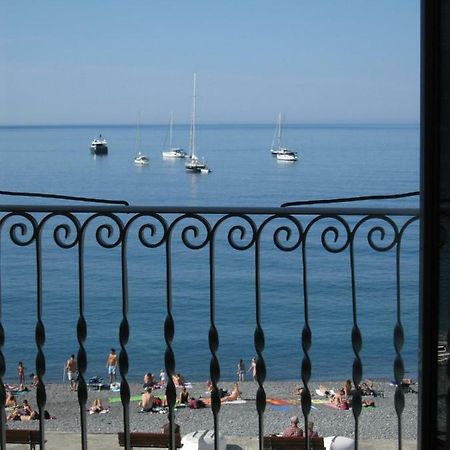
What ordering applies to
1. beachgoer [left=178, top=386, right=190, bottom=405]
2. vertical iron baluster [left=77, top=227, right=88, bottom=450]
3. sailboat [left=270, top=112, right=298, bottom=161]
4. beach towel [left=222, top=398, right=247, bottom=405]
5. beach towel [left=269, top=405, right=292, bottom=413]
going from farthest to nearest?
sailboat [left=270, top=112, right=298, bottom=161]
beach towel [left=269, top=405, right=292, bottom=413]
beach towel [left=222, top=398, right=247, bottom=405]
beachgoer [left=178, top=386, right=190, bottom=405]
vertical iron baluster [left=77, top=227, right=88, bottom=450]

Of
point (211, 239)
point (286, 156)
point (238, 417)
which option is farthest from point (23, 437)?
point (286, 156)

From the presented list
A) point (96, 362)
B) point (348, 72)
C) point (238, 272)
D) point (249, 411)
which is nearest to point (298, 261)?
point (238, 272)

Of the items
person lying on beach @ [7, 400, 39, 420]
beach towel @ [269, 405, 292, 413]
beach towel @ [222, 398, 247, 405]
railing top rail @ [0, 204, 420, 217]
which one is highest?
railing top rail @ [0, 204, 420, 217]

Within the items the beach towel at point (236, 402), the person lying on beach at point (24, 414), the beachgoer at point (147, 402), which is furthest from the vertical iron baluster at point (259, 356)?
the beach towel at point (236, 402)

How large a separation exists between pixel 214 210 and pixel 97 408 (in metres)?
14.3

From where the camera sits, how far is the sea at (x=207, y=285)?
24031 mm

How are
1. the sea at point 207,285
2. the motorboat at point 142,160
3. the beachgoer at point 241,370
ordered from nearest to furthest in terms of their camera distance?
the beachgoer at point 241,370 < the sea at point 207,285 < the motorboat at point 142,160

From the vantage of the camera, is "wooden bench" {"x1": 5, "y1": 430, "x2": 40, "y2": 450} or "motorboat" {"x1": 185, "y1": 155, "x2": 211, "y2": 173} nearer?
"wooden bench" {"x1": 5, "y1": 430, "x2": 40, "y2": 450}

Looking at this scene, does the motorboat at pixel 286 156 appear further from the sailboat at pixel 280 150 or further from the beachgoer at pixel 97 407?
the beachgoer at pixel 97 407

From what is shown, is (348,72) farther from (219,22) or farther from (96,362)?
(96,362)

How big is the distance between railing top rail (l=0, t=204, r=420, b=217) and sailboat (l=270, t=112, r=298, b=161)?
46644 mm

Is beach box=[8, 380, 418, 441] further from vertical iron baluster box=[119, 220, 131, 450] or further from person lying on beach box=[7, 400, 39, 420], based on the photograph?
vertical iron baluster box=[119, 220, 131, 450]

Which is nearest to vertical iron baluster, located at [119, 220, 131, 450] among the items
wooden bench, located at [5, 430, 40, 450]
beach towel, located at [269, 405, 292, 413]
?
wooden bench, located at [5, 430, 40, 450]

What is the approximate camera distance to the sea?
24.0 m
